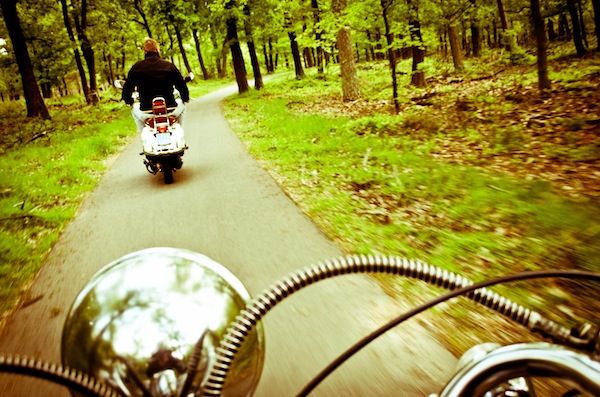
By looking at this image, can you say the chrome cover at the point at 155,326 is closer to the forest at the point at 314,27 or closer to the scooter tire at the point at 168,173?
the scooter tire at the point at 168,173

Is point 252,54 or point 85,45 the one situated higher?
point 85,45

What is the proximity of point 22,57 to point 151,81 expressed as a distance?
13.8 m

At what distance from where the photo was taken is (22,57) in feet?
53.9

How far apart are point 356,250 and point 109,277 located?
10.5ft

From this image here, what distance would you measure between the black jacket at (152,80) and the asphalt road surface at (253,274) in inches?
64.7

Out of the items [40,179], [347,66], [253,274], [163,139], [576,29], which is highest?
[576,29]

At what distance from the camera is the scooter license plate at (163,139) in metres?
6.96

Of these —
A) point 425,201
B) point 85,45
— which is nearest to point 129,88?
point 425,201

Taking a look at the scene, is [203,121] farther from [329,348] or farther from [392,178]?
[329,348]

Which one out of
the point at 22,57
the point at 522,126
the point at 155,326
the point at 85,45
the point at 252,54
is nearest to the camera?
the point at 155,326

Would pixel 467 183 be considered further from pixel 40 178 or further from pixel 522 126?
pixel 40 178

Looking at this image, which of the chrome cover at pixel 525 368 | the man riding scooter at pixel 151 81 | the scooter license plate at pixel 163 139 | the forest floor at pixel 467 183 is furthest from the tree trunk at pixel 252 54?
the chrome cover at pixel 525 368

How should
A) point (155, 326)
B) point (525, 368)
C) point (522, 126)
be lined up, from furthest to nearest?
point (522, 126) < point (155, 326) < point (525, 368)

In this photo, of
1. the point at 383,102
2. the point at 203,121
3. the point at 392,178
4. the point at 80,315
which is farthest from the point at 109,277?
the point at 203,121
